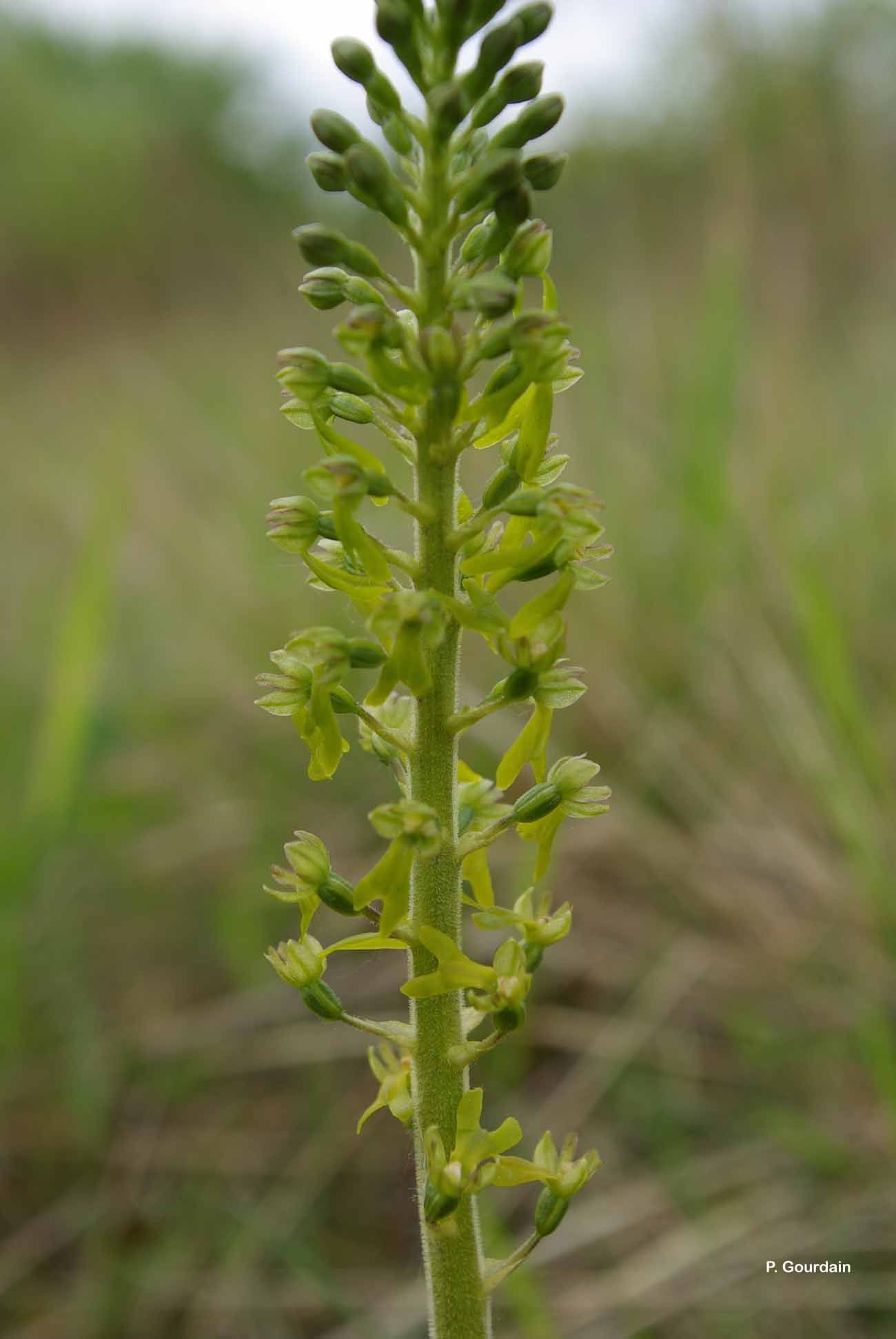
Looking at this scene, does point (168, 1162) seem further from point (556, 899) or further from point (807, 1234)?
point (807, 1234)

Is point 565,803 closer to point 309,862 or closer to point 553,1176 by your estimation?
point 309,862

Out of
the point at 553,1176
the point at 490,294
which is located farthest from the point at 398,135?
the point at 553,1176

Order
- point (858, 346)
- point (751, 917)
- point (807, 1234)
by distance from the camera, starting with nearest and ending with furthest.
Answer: point (807, 1234)
point (751, 917)
point (858, 346)

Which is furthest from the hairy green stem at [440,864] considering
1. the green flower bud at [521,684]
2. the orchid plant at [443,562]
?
the green flower bud at [521,684]

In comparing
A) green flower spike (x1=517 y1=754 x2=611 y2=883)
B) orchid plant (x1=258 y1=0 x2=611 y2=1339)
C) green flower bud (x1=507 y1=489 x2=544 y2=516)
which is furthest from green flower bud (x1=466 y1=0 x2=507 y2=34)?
green flower spike (x1=517 y1=754 x2=611 y2=883)

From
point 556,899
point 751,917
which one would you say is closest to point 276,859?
point 556,899
